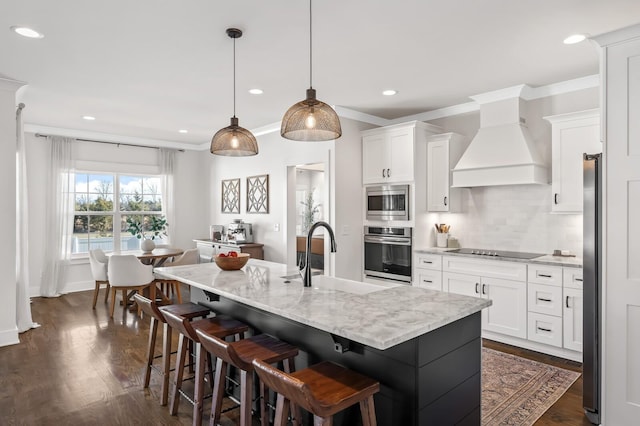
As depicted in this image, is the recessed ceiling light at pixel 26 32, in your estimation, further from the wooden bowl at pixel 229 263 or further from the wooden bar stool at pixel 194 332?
the wooden bar stool at pixel 194 332

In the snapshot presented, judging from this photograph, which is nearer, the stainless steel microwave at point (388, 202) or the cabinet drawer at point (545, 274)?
the cabinet drawer at point (545, 274)

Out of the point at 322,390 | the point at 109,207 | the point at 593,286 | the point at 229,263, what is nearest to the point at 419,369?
the point at 322,390

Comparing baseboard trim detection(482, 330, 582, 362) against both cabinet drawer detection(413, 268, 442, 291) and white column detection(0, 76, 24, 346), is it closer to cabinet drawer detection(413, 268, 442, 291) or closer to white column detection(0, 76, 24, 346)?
cabinet drawer detection(413, 268, 442, 291)

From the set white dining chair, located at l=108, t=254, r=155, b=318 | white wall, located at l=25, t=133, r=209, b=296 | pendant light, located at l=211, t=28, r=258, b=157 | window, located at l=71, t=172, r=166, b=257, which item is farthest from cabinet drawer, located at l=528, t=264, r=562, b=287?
window, located at l=71, t=172, r=166, b=257

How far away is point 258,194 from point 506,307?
4054 mm

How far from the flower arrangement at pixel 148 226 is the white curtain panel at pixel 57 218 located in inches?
37.4

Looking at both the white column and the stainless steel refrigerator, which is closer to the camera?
the stainless steel refrigerator

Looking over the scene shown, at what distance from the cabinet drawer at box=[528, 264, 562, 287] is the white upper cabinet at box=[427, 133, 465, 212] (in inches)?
48.1

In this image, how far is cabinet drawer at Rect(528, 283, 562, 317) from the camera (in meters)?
3.63

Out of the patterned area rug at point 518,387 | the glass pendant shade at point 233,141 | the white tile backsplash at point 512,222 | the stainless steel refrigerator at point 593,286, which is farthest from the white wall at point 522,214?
the glass pendant shade at point 233,141

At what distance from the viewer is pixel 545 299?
3709 millimetres

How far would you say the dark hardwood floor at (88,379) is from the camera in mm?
2660

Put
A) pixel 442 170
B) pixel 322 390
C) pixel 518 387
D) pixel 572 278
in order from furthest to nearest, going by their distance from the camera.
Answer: pixel 442 170 < pixel 572 278 < pixel 518 387 < pixel 322 390

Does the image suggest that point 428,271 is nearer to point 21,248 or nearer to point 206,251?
point 206,251
